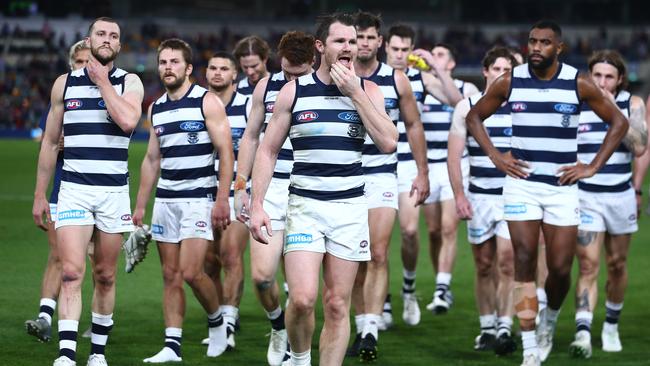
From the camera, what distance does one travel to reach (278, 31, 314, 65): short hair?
8977 mm

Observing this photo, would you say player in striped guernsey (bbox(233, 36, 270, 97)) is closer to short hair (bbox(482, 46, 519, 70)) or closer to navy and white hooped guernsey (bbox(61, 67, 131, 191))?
short hair (bbox(482, 46, 519, 70))

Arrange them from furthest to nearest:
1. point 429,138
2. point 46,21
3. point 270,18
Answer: point 270,18 → point 46,21 → point 429,138

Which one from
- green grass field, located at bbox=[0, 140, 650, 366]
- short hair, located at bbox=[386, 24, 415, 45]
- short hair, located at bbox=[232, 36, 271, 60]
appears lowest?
green grass field, located at bbox=[0, 140, 650, 366]

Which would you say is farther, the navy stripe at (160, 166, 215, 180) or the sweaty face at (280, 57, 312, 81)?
the navy stripe at (160, 166, 215, 180)

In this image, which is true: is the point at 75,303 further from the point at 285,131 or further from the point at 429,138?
the point at 429,138

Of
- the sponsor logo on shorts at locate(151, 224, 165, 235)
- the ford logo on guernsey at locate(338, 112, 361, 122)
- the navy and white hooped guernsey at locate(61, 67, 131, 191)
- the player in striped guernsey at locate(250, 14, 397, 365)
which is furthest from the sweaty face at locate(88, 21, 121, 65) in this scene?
the ford logo on guernsey at locate(338, 112, 361, 122)

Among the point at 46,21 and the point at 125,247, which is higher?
the point at 46,21

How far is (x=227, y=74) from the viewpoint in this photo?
1066cm

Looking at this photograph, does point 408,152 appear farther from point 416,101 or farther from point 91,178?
point 91,178

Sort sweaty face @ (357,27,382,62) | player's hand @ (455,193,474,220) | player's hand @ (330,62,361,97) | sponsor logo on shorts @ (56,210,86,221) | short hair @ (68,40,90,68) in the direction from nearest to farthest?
1. player's hand @ (330,62,361,97)
2. sponsor logo on shorts @ (56,210,86,221)
3. player's hand @ (455,193,474,220)
4. short hair @ (68,40,90,68)
5. sweaty face @ (357,27,382,62)

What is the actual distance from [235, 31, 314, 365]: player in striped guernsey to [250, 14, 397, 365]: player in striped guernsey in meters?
1.19

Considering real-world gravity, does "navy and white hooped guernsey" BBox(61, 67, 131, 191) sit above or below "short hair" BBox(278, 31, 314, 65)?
below

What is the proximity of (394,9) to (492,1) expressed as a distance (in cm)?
489

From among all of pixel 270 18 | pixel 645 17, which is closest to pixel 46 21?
pixel 270 18
